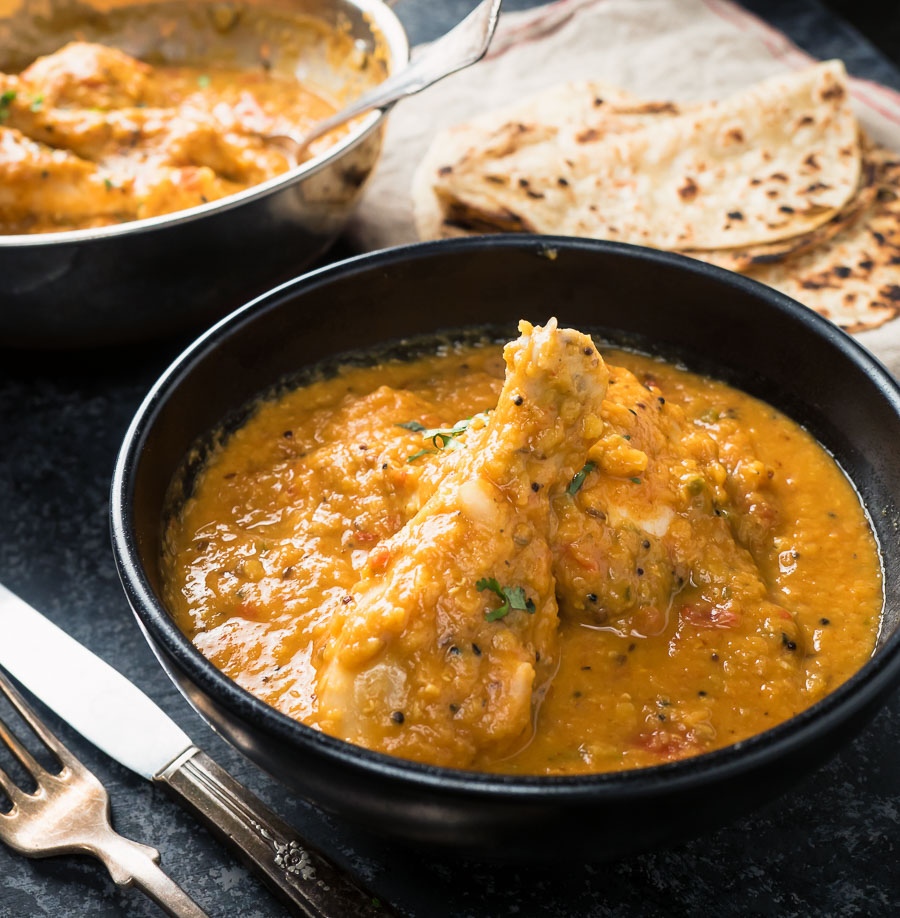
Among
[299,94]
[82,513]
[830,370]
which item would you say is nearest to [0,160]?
[82,513]

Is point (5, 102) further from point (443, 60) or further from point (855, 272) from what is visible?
point (855, 272)

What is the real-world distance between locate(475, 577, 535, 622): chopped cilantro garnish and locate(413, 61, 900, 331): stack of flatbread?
2000 mm

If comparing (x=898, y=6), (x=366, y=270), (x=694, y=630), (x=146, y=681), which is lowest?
(x=146, y=681)

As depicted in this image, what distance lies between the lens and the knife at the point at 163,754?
2.16 metres

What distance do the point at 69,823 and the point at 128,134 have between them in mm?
2572

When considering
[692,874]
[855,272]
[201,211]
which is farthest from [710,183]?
[692,874]

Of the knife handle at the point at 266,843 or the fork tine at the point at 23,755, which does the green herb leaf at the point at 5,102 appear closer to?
the fork tine at the point at 23,755

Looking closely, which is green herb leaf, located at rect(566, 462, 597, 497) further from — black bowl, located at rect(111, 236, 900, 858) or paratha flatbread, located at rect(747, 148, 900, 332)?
paratha flatbread, located at rect(747, 148, 900, 332)

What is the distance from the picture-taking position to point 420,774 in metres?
1.75

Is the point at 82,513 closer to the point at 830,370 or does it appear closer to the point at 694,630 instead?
the point at 694,630

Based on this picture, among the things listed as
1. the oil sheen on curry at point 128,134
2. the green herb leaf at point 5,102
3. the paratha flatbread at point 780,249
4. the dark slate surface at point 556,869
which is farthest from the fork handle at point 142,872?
the green herb leaf at point 5,102

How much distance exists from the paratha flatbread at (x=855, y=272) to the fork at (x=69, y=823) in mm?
2740

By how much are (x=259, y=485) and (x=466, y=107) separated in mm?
2697

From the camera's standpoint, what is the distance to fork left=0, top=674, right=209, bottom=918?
7.16ft
